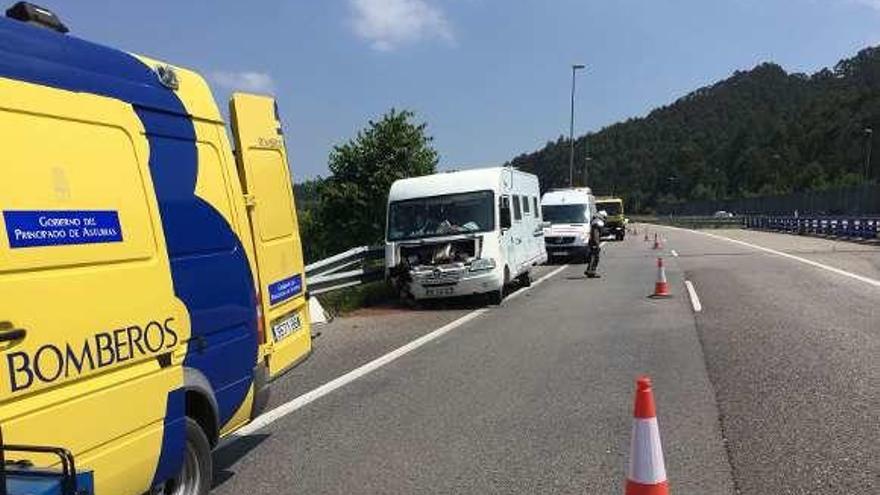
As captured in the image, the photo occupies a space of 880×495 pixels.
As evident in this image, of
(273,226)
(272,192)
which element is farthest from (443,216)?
(273,226)

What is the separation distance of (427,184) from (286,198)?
35.9 feet

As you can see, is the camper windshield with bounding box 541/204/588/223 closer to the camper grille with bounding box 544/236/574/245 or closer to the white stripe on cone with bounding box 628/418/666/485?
the camper grille with bounding box 544/236/574/245

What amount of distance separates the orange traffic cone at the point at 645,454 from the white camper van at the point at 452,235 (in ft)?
39.7

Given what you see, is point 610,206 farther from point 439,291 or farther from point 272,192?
point 272,192

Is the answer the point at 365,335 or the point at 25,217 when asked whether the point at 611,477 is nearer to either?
the point at 25,217

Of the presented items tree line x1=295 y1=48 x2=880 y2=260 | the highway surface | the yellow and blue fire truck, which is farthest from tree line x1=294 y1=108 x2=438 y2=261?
the yellow and blue fire truck

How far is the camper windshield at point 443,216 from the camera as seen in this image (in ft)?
56.6

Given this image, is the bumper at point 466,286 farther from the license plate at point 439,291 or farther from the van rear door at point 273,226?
the van rear door at point 273,226

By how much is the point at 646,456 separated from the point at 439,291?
12.4m

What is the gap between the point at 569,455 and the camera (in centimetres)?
644

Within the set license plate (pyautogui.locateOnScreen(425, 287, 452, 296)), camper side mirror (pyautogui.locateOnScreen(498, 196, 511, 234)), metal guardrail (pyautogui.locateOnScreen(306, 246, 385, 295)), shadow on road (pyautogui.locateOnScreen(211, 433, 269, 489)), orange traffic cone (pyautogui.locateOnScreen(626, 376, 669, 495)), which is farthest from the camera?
camper side mirror (pyautogui.locateOnScreen(498, 196, 511, 234))

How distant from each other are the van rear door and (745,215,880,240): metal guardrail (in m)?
36.2

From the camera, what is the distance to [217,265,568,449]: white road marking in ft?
24.2

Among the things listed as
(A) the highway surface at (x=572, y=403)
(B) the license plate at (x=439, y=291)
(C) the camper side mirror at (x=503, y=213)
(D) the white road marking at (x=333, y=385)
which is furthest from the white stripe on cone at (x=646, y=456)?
(C) the camper side mirror at (x=503, y=213)
